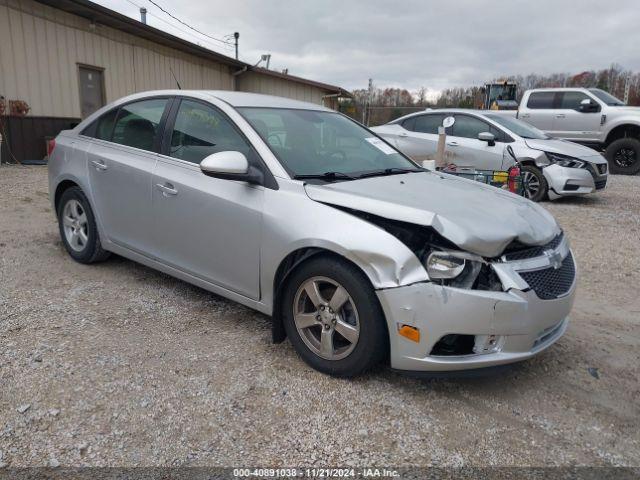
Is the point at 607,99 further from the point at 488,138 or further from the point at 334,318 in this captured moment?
the point at 334,318

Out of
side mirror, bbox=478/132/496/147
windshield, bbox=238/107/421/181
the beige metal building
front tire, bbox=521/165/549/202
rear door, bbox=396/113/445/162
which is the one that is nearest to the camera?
windshield, bbox=238/107/421/181

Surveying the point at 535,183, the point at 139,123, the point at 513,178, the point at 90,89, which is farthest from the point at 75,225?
the point at 90,89

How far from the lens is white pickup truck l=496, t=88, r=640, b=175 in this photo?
1153 cm

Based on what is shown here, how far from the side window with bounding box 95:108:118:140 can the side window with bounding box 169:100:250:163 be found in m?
0.88

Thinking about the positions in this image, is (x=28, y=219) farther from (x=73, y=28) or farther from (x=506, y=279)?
(x=73, y=28)

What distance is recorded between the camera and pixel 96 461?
2170mm

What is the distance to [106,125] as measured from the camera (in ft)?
14.1

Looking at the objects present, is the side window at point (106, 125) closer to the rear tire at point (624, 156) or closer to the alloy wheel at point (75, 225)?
the alloy wheel at point (75, 225)

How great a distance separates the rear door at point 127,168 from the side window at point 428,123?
6.42 metres

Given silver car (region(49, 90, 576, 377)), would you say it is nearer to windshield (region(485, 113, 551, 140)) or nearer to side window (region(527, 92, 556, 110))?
windshield (region(485, 113, 551, 140))

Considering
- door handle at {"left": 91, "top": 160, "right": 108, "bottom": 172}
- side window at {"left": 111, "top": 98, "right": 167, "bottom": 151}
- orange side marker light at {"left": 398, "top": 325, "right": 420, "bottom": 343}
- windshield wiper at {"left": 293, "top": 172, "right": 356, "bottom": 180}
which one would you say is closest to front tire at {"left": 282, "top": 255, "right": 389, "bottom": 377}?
orange side marker light at {"left": 398, "top": 325, "right": 420, "bottom": 343}

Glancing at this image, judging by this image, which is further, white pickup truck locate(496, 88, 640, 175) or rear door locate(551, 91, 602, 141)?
rear door locate(551, 91, 602, 141)

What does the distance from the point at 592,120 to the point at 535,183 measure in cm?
481

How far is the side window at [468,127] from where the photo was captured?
880 centimetres
